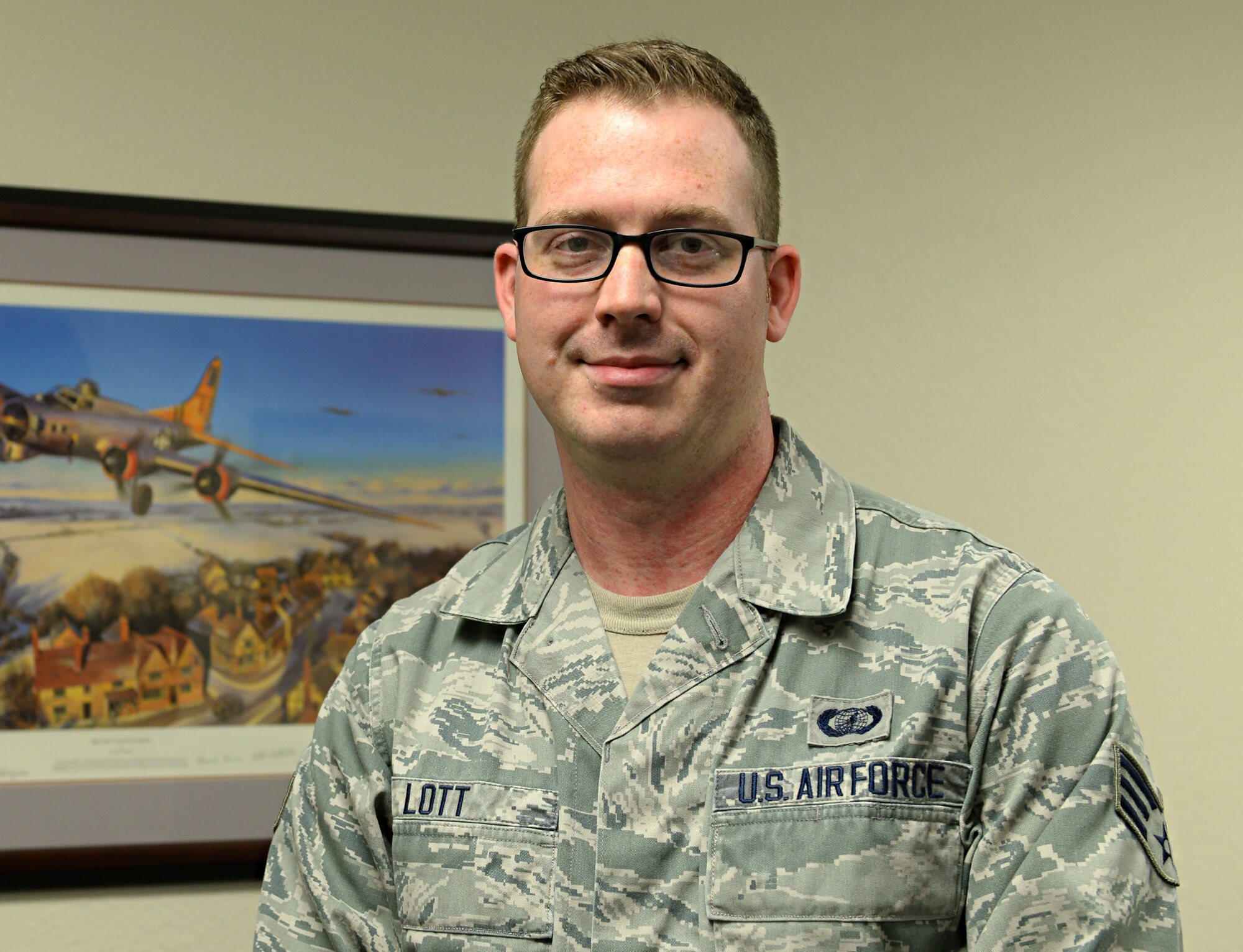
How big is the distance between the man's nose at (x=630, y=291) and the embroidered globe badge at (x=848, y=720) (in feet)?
1.02

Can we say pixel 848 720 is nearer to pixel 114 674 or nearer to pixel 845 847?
pixel 845 847

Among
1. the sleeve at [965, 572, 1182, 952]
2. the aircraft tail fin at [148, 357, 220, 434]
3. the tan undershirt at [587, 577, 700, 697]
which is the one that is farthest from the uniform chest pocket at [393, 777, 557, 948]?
the aircraft tail fin at [148, 357, 220, 434]

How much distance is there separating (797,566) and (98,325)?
95 centimetres

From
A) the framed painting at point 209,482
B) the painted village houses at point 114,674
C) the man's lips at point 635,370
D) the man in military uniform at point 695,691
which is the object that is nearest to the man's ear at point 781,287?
the man in military uniform at point 695,691

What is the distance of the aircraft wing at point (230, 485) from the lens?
4.66ft

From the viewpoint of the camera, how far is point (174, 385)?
4.68ft

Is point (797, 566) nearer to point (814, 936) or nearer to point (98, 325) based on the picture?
point (814, 936)

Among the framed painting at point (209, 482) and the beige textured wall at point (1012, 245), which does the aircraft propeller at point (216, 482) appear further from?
the beige textured wall at point (1012, 245)

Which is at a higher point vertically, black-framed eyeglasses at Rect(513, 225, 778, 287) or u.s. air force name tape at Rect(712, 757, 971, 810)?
black-framed eyeglasses at Rect(513, 225, 778, 287)

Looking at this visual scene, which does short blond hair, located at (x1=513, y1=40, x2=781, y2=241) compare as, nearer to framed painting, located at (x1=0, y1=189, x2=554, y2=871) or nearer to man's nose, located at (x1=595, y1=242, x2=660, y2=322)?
man's nose, located at (x1=595, y1=242, x2=660, y2=322)

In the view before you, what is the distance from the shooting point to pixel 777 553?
3.00 feet

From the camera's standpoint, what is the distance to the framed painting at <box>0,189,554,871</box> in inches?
53.9

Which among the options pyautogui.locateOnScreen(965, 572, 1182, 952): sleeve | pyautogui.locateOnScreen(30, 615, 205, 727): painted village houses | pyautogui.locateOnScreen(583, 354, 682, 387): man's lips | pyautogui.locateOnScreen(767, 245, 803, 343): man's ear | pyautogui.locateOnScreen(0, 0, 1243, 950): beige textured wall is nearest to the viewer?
pyautogui.locateOnScreen(965, 572, 1182, 952): sleeve

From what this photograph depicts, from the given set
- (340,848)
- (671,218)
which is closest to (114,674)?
(340,848)
